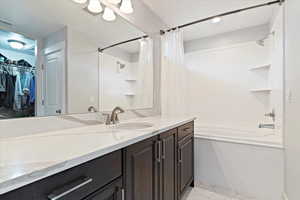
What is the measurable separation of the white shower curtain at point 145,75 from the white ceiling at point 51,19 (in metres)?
0.54

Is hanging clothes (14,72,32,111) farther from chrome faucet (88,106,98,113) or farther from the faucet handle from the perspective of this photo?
the faucet handle

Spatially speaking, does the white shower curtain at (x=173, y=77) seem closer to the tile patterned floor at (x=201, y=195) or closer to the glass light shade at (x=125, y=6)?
the glass light shade at (x=125, y=6)

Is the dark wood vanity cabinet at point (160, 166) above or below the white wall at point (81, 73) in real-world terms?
below

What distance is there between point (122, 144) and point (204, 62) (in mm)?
2848

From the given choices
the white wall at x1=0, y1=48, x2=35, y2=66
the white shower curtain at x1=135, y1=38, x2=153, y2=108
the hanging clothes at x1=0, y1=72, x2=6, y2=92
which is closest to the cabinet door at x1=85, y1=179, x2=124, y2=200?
the hanging clothes at x1=0, y1=72, x2=6, y2=92

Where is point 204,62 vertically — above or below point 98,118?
above

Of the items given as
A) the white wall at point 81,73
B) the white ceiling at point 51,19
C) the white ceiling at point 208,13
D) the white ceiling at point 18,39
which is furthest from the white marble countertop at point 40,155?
the white ceiling at point 208,13

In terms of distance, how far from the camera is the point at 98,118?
4.83 feet

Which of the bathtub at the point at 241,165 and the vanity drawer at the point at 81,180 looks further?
the bathtub at the point at 241,165

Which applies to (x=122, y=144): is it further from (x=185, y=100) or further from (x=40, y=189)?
(x=185, y=100)

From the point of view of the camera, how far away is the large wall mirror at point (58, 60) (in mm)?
964

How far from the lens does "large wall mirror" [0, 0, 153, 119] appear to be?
964mm

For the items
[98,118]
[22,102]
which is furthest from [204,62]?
[22,102]

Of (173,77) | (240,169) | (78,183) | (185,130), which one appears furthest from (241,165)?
(78,183)
